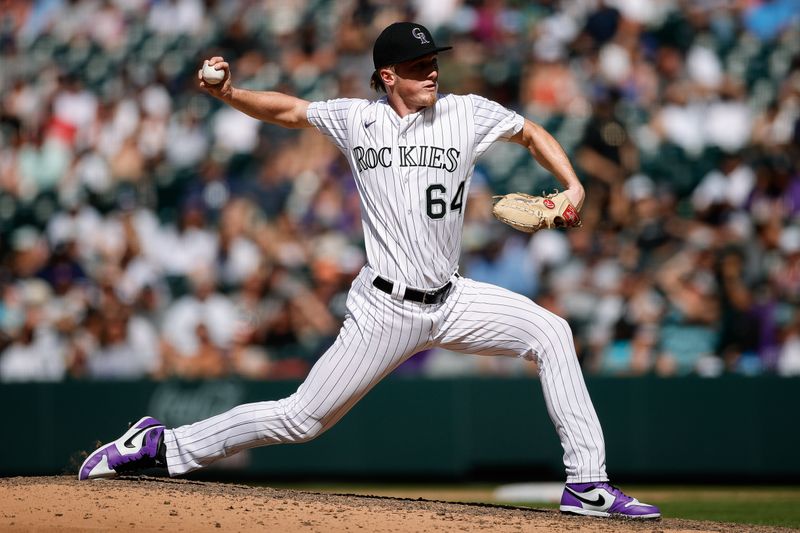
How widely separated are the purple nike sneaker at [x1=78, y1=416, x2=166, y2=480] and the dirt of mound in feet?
0.21

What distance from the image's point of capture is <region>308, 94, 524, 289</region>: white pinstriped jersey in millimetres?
4734

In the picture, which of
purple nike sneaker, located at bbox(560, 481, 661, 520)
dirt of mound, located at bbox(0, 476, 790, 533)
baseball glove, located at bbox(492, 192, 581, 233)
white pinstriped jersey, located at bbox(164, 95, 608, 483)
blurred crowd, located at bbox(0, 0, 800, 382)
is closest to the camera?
dirt of mound, located at bbox(0, 476, 790, 533)

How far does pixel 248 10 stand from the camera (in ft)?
40.8

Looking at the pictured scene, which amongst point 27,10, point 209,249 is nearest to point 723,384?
point 209,249

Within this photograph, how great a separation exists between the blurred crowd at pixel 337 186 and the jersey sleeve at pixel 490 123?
4.79 m

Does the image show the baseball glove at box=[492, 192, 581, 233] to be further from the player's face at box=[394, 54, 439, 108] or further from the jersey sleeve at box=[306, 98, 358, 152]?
the jersey sleeve at box=[306, 98, 358, 152]

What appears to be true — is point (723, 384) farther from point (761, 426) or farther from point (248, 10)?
point (248, 10)

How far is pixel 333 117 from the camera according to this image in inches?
194

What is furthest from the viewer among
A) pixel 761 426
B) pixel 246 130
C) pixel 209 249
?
pixel 246 130

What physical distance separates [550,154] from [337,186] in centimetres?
591

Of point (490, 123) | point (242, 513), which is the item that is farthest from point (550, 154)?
Result: point (242, 513)

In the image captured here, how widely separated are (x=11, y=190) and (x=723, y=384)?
7.07 metres

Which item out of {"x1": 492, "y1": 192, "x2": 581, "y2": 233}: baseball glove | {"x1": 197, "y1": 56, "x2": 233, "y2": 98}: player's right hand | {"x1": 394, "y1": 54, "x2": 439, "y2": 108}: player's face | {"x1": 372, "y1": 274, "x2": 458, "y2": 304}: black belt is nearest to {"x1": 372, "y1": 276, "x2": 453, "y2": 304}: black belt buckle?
{"x1": 372, "y1": 274, "x2": 458, "y2": 304}: black belt

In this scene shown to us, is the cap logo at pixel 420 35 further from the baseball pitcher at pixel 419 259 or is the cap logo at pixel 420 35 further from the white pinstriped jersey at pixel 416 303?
the white pinstriped jersey at pixel 416 303
